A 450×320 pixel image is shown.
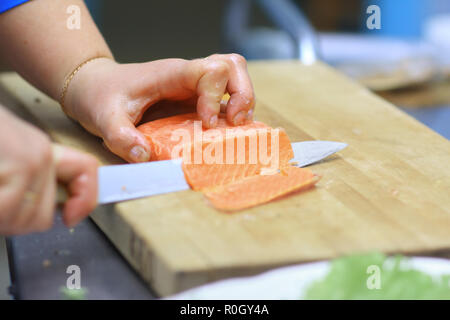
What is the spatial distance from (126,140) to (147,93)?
0.16 meters

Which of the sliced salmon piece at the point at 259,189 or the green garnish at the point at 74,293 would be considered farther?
the sliced salmon piece at the point at 259,189

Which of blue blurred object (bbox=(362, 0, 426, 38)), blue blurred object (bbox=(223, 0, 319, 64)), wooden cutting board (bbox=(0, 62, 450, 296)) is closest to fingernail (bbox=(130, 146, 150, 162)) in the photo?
wooden cutting board (bbox=(0, 62, 450, 296))

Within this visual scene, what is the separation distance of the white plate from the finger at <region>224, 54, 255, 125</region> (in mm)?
504

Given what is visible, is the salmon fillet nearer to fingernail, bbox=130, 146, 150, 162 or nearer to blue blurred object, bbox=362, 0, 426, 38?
fingernail, bbox=130, 146, 150, 162

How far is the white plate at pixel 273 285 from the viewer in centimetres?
99

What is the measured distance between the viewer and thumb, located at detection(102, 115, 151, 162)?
1.32 metres

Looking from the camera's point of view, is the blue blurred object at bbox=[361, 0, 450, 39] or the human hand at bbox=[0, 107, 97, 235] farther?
the blue blurred object at bbox=[361, 0, 450, 39]

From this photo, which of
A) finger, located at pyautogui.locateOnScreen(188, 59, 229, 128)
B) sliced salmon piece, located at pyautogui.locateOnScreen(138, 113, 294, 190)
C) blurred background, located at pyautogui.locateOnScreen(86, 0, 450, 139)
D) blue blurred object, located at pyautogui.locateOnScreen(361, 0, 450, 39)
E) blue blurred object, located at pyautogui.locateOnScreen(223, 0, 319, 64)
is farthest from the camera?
blue blurred object, located at pyautogui.locateOnScreen(361, 0, 450, 39)

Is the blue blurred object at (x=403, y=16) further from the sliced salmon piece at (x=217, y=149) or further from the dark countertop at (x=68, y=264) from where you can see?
the dark countertop at (x=68, y=264)

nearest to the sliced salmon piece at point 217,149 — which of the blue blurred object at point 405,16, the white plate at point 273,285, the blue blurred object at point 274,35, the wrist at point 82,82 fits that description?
the wrist at point 82,82

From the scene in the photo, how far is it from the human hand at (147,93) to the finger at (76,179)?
28 centimetres

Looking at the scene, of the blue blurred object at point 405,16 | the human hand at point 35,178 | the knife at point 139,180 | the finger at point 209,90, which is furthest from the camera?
the blue blurred object at point 405,16
